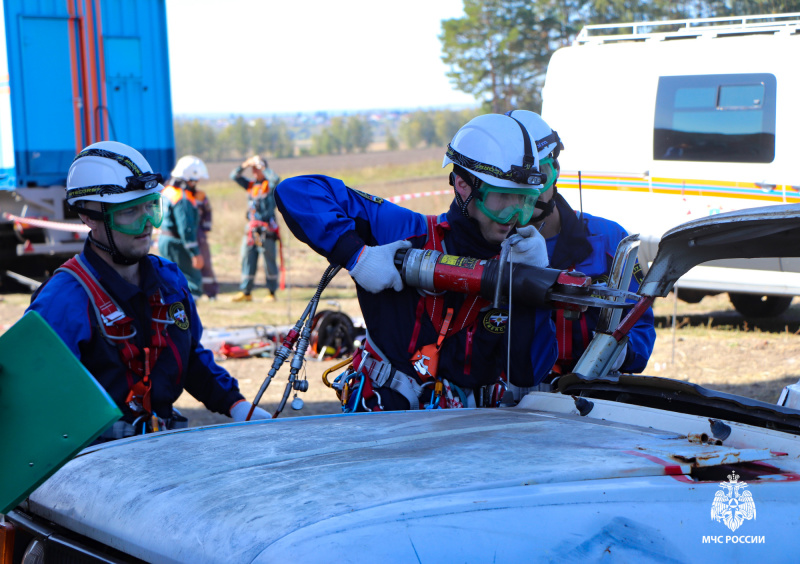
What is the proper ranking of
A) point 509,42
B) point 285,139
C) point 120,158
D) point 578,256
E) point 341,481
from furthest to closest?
point 285,139 → point 509,42 → point 578,256 → point 120,158 → point 341,481

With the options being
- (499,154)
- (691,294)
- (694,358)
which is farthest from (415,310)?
(691,294)

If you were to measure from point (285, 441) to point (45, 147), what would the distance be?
11.2m

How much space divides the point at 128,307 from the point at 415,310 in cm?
107

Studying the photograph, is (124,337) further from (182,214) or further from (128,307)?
(182,214)

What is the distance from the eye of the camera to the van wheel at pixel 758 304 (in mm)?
10672

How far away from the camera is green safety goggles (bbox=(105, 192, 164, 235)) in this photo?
3471 mm

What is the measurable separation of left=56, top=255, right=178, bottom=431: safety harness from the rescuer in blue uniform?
1.55 metres

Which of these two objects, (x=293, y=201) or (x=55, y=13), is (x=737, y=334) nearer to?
(x=293, y=201)

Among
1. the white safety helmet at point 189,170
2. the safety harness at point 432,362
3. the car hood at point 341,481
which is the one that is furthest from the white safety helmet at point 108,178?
the white safety helmet at point 189,170

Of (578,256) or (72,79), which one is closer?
(578,256)

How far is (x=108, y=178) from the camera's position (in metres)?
3.50

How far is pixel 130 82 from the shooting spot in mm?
12859

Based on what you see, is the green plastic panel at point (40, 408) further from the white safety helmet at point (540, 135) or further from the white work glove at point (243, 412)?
the white safety helmet at point (540, 135)

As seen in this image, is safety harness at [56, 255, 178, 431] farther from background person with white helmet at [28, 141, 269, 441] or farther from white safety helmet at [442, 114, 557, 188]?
white safety helmet at [442, 114, 557, 188]
